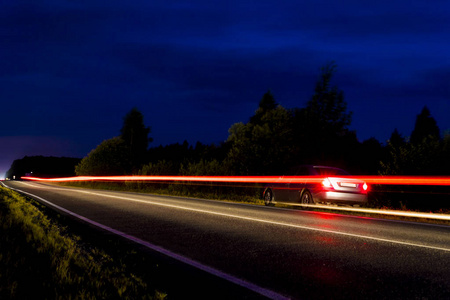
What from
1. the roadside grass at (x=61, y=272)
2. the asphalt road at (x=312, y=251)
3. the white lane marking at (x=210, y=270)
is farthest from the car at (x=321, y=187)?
the roadside grass at (x=61, y=272)

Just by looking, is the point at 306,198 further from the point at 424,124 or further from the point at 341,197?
the point at 424,124

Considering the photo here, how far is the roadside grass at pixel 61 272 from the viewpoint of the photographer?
14.2ft

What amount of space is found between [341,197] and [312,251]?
29.3 feet

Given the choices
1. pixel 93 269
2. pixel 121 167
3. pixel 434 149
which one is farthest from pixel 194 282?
pixel 121 167

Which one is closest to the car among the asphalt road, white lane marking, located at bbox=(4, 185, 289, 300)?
the asphalt road

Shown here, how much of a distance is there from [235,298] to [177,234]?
4599mm

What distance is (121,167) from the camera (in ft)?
219

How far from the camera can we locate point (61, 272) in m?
5.08

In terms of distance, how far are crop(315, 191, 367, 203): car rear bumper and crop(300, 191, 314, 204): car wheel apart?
577 mm

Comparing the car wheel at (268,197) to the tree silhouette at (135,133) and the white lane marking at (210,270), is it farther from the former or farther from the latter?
the tree silhouette at (135,133)

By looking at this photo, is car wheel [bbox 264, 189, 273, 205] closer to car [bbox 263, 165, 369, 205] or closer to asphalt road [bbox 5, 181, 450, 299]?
car [bbox 263, 165, 369, 205]

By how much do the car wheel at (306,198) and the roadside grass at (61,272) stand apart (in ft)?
34.6

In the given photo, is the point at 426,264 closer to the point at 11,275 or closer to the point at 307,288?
the point at 307,288

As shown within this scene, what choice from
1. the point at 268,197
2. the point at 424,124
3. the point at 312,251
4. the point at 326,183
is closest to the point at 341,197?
the point at 326,183
